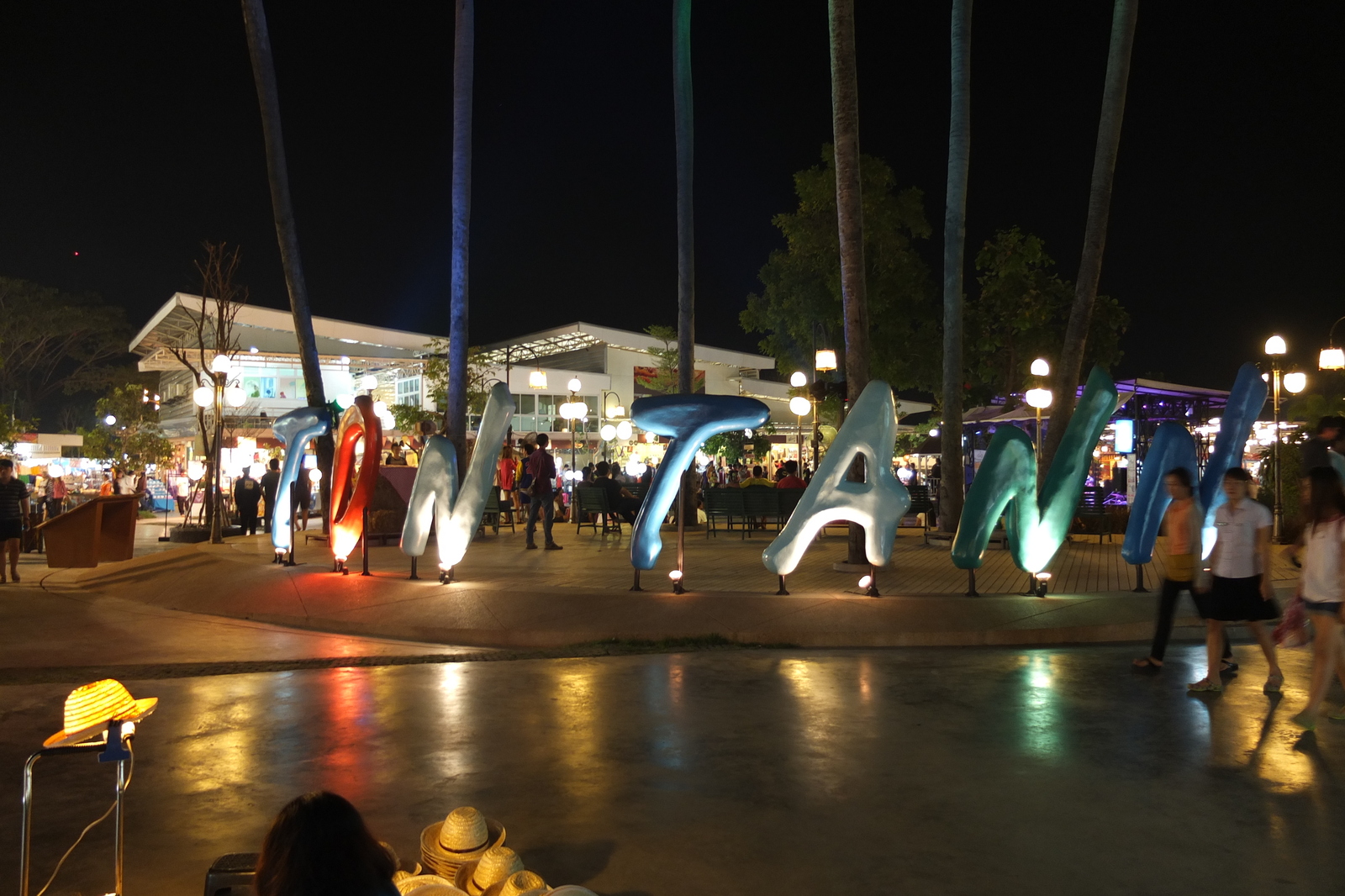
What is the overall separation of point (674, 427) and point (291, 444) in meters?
6.19

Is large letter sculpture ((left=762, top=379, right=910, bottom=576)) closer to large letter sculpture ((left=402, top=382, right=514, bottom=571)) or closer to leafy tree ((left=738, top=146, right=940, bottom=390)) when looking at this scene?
large letter sculpture ((left=402, top=382, right=514, bottom=571))

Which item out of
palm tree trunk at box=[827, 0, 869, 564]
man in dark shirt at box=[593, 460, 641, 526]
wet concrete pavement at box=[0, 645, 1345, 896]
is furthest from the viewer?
man in dark shirt at box=[593, 460, 641, 526]

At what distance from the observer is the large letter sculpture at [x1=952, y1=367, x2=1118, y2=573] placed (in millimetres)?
11016

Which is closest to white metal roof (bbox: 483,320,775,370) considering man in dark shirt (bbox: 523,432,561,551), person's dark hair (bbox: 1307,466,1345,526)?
man in dark shirt (bbox: 523,432,561,551)

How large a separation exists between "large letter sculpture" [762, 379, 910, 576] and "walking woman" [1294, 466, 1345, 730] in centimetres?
434

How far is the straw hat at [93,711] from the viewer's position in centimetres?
321

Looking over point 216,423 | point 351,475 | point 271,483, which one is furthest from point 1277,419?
point 271,483

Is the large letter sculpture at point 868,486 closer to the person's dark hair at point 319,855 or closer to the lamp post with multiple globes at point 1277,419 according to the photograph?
the person's dark hair at point 319,855

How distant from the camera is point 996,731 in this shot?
21.5 feet

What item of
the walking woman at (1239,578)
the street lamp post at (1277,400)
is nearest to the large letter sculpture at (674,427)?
the walking woman at (1239,578)

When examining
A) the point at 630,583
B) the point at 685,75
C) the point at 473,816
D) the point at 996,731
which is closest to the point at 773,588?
the point at 630,583

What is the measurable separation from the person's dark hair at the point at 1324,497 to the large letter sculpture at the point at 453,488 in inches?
331

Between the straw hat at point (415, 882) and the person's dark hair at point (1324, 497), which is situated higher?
the person's dark hair at point (1324, 497)

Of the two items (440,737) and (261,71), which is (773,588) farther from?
(261,71)
